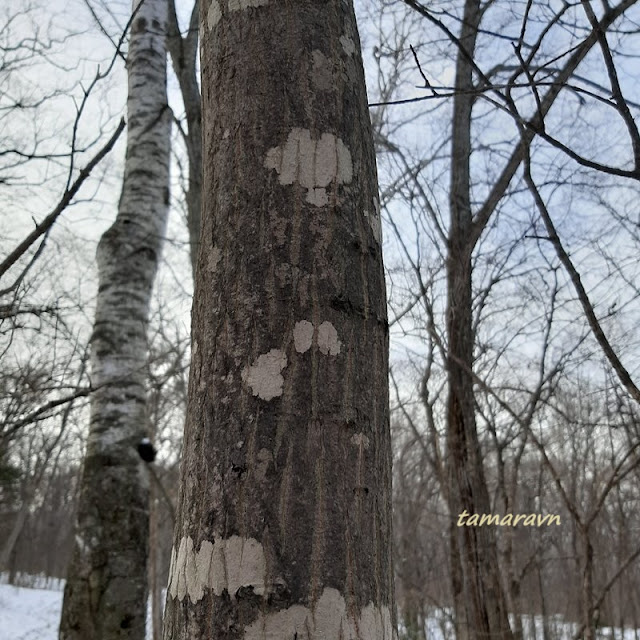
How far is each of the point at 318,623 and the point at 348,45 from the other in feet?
2.79

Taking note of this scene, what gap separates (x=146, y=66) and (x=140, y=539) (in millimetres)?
3225

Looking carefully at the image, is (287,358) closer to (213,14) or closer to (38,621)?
(213,14)

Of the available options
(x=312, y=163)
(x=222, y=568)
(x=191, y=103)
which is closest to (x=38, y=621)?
(x=191, y=103)

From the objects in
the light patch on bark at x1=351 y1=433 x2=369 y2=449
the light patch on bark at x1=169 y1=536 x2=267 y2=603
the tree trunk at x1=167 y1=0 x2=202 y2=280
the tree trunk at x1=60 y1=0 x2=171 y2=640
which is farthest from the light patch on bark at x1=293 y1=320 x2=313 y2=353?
the tree trunk at x1=167 y1=0 x2=202 y2=280

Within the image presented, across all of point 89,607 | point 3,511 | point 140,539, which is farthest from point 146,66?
point 3,511

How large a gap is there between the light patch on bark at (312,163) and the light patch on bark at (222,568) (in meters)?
0.46

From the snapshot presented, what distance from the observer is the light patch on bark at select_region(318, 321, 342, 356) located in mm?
751

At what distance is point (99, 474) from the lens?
316cm

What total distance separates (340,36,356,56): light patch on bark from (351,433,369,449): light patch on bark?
2.04ft

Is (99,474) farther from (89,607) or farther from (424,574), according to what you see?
(424,574)

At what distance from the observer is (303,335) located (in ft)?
2.47

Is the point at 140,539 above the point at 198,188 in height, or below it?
below

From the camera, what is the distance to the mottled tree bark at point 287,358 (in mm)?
662

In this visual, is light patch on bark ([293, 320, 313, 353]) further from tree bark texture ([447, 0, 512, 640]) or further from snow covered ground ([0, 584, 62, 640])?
snow covered ground ([0, 584, 62, 640])
